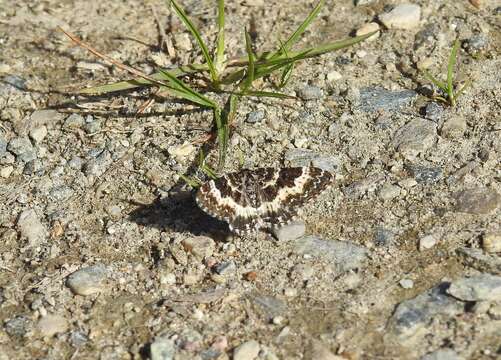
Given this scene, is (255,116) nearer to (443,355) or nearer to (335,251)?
(335,251)

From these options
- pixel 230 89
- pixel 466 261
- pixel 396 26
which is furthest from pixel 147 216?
pixel 396 26

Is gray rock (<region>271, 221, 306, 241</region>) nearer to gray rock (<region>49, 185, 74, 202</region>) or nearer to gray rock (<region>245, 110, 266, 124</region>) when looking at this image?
gray rock (<region>245, 110, 266, 124</region>)

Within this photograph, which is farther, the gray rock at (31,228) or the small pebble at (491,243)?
the gray rock at (31,228)

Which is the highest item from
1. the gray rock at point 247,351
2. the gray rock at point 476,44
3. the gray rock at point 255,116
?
the gray rock at point 476,44

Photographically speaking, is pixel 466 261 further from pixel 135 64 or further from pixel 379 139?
pixel 135 64

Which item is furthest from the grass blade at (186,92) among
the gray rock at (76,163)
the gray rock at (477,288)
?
the gray rock at (477,288)

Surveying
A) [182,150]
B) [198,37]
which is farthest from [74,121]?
[198,37]

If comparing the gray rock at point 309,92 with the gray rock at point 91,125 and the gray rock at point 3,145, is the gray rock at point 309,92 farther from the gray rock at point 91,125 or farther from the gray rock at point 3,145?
the gray rock at point 3,145
